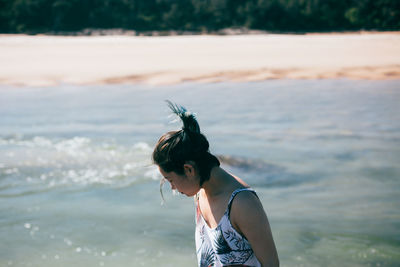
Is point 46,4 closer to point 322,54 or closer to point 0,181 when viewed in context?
point 322,54

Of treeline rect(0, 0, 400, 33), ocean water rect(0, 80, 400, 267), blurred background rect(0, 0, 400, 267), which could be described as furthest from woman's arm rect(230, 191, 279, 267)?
treeline rect(0, 0, 400, 33)

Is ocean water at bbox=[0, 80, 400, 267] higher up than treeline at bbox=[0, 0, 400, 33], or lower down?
lower down

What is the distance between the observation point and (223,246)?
201cm

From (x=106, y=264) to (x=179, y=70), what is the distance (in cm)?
1639

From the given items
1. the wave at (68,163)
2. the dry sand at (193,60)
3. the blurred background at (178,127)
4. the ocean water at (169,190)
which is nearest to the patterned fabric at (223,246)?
the ocean water at (169,190)

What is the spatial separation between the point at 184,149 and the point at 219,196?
0.22 m

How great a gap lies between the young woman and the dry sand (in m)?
16.7

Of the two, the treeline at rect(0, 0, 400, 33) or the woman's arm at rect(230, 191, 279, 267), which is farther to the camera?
the treeline at rect(0, 0, 400, 33)

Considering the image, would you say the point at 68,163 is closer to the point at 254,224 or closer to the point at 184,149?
the point at 184,149

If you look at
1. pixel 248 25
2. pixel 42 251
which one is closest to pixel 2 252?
Result: pixel 42 251

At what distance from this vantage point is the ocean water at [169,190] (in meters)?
5.09

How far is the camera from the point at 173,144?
1.92m

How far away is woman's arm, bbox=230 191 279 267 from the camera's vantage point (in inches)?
72.6

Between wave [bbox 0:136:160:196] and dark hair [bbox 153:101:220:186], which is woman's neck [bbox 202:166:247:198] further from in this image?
wave [bbox 0:136:160:196]
